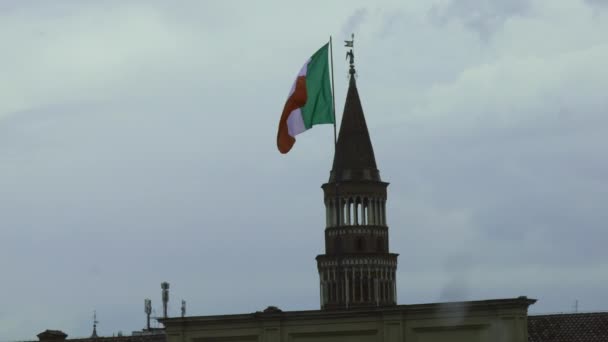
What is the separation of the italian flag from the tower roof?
166 ft

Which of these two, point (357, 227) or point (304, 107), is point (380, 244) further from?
point (304, 107)

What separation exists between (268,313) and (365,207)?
A: 49.6 metres

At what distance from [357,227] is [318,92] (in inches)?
2039

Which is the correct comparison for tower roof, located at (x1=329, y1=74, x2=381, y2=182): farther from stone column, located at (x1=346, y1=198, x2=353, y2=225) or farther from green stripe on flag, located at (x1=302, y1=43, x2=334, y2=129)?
green stripe on flag, located at (x1=302, y1=43, x2=334, y2=129)

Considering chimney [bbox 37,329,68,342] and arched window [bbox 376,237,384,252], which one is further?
arched window [bbox 376,237,384,252]

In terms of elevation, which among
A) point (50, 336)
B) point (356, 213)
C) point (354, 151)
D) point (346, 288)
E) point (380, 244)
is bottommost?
point (50, 336)

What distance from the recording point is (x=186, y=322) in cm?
6066

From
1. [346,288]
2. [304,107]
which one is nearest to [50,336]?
[304,107]

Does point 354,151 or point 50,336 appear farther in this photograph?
point 354,151

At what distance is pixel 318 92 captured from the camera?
56938 millimetres

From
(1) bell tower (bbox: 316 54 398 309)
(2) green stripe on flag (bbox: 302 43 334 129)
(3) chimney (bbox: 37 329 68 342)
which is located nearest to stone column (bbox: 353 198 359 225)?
(1) bell tower (bbox: 316 54 398 309)

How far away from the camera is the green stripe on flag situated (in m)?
56.5

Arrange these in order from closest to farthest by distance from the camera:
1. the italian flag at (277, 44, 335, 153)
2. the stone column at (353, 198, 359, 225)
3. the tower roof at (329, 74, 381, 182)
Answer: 1. the italian flag at (277, 44, 335, 153)
2. the tower roof at (329, 74, 381, 182)
3. the stone column at (353, 198, 359, 225)

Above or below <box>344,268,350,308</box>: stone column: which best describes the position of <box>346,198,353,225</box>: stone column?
above
